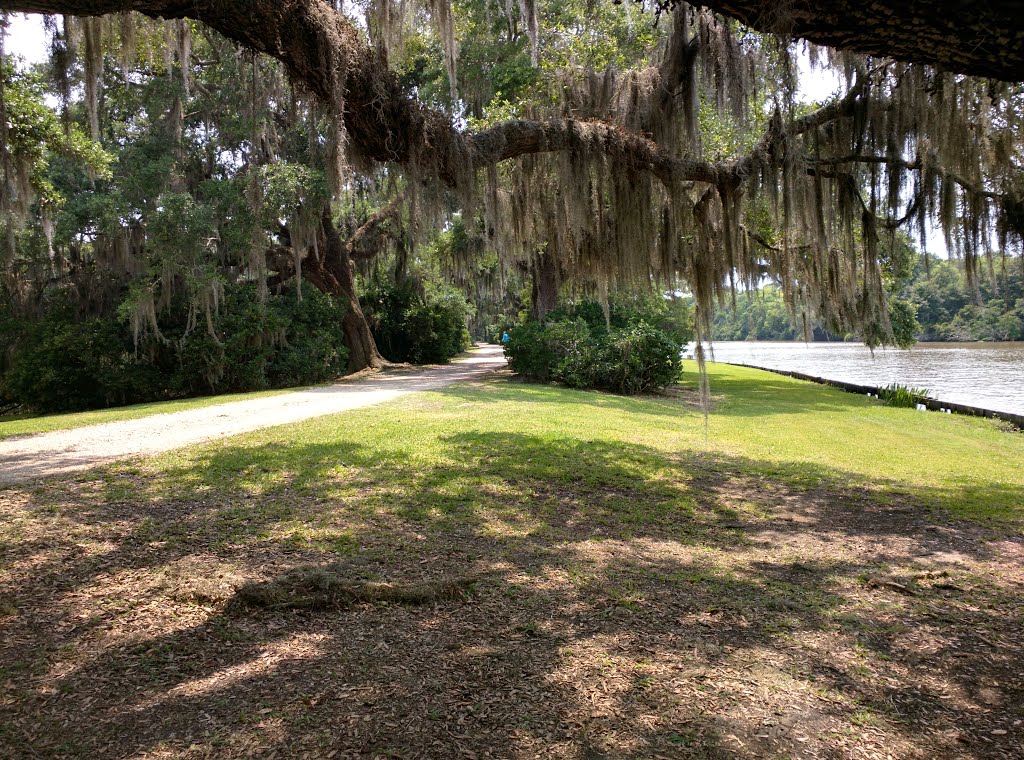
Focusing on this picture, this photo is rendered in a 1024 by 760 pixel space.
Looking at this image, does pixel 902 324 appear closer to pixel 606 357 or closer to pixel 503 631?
pixel 606 357

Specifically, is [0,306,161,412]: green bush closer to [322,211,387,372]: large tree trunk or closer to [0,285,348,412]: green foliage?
[0,285,348,412]: green foliage

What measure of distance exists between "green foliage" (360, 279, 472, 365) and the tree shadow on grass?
69.1 feet

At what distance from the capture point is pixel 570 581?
354 cm

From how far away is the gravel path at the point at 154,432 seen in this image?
Result: 6.21 metres

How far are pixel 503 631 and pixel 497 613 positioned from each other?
19 cm

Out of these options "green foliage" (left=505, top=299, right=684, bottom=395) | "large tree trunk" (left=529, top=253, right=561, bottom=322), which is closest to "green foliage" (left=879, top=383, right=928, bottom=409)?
"green foliage" (left=505, top=299, right=684, bottom=395)

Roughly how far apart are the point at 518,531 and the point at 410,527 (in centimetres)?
72

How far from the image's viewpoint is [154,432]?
8203 mm

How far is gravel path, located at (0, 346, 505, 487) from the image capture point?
6207 millimetres

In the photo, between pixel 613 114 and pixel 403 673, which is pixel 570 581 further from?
pixel 613 114

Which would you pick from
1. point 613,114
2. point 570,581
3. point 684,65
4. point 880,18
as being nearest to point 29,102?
point 613,114

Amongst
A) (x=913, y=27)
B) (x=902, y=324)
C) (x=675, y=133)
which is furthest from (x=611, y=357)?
(x=913, y=27)

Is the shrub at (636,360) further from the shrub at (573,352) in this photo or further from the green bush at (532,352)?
the green bush at (532,352)

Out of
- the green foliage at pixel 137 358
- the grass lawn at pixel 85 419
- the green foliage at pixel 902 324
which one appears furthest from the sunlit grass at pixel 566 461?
the green foliage at pixel 902 324
